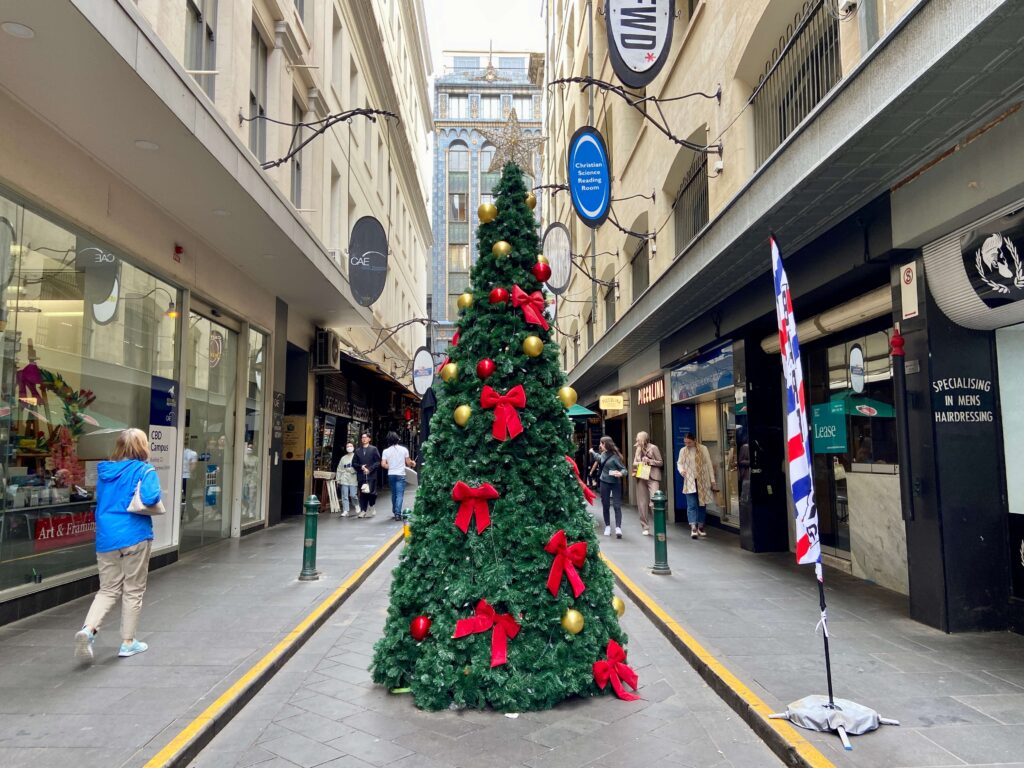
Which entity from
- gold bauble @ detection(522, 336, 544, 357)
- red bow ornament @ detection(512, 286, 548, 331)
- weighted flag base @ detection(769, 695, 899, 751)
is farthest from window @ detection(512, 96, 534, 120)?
weighted flag base @ detection(769, 695, 899, 751)

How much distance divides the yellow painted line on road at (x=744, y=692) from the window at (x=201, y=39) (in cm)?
919

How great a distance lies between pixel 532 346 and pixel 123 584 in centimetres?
368

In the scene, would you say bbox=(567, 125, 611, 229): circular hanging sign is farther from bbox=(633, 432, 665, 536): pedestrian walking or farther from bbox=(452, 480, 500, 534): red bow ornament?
bbox=(452, 480, 500, 534): red bow ornament

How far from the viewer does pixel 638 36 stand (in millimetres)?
9656

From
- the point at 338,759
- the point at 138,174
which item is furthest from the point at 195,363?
A: the point at 338,759

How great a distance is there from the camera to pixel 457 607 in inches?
187

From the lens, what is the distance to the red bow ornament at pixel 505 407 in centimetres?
487

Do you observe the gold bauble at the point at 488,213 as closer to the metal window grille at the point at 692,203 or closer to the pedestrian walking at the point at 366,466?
the metal window grille at the point at 692,203

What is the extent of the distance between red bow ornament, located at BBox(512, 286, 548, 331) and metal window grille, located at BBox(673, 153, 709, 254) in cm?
854

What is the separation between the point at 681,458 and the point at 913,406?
19.8 feet

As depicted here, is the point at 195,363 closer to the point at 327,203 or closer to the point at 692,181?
the point at 327,203

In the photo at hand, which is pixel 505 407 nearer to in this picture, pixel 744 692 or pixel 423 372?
pixel 744 692

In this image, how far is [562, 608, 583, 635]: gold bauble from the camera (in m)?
4.62

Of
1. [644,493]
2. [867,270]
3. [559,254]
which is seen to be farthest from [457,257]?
[867,270]
